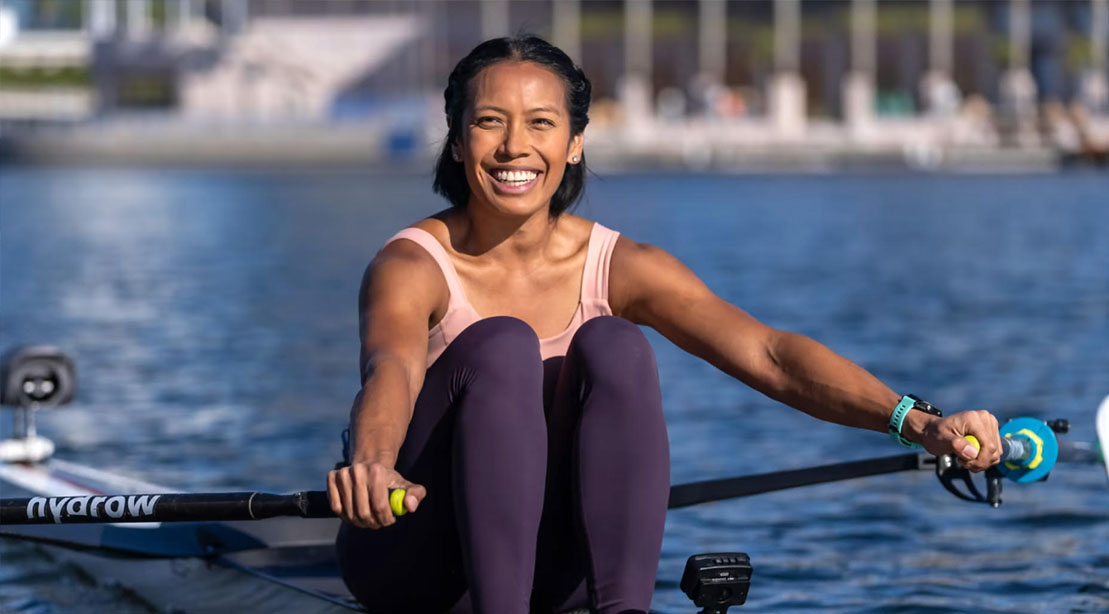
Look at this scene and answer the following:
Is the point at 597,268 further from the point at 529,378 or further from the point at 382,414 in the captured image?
the point at 382,414

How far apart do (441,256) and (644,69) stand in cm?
7454

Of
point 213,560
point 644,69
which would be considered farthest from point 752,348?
point 644,69

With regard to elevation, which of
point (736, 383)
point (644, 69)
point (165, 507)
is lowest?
point (736, 383)

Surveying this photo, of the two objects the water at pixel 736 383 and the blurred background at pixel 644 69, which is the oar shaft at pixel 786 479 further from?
the blurred background at pixel 644 69

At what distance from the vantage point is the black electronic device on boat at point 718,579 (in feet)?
13.5

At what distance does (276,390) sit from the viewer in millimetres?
12656

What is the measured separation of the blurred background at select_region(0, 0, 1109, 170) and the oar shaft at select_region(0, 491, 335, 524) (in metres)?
61.1

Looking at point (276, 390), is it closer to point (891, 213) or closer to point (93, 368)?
point (93, 368)

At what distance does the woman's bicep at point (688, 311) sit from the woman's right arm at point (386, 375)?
491mm

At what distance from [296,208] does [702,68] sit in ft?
126

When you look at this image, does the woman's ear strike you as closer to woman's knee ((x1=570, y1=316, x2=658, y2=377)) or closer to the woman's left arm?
the woman's left arm

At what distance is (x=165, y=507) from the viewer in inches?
168

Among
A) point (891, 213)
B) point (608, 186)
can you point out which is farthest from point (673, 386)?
point (608, 186)

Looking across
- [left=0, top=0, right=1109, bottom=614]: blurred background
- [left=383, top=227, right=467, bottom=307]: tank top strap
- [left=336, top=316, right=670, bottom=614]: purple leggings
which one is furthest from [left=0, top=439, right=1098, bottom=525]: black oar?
[left=0, top=0, right=1109, bottom=614]: blurred background
